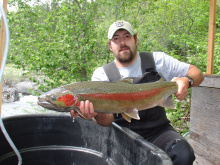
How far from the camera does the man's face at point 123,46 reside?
10.4ft

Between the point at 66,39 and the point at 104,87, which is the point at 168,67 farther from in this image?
the point at 66,39

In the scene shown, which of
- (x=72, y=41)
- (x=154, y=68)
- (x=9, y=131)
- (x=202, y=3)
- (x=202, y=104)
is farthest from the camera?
(x=202, y=3)

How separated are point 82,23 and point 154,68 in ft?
13.6

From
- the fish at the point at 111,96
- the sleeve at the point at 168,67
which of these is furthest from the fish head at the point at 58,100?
the sleeve at the point at 168,67

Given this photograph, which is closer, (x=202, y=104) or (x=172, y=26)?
(x=202, y=104)

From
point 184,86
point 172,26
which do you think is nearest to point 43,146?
point 184,86

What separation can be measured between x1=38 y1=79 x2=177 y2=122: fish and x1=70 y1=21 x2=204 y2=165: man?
0.32ft

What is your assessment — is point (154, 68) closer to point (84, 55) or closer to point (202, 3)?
point (84, 55)

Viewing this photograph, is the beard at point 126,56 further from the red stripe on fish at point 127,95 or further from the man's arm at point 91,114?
the man's arm at point 91,114

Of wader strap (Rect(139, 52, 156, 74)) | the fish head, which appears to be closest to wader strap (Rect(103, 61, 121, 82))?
wader strap (Rect(139, 52, 156, 74))

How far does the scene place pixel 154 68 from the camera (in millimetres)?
3025

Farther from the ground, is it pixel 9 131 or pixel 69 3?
pixel 69 3

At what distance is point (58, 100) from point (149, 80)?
1443 mm

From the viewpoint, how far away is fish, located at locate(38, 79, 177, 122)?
197cm
